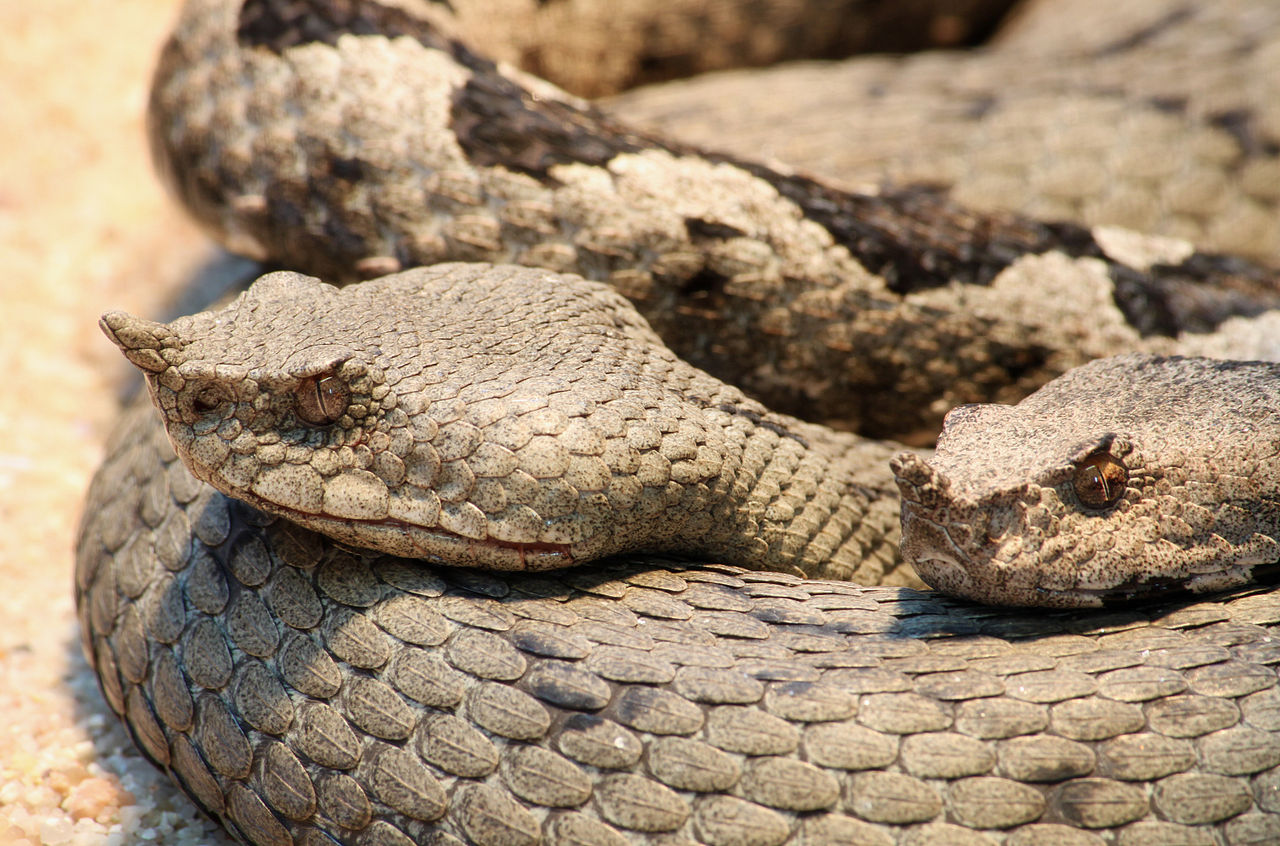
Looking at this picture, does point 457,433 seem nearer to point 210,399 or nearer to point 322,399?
point 322,399

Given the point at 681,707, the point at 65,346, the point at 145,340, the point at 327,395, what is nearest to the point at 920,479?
the point at 681,707

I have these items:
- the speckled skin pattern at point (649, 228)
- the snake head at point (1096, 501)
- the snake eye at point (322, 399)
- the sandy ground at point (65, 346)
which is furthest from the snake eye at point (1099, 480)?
the sandy ground at point (65, 346)

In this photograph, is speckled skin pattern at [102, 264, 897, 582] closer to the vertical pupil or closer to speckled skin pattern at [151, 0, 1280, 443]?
the vertical pupil

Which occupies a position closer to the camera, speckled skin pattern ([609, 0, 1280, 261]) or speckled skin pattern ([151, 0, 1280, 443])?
speckled skin pattern ([151, 0, 1280, 443])

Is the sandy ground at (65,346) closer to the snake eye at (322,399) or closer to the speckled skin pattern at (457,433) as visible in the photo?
the speckled skin pattern at (457,433)

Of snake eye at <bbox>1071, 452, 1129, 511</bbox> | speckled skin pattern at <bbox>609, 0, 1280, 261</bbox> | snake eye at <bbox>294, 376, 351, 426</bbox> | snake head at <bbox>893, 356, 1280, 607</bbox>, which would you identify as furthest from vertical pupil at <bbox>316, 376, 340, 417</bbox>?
speckled skin pattern at <bbox>609, 0, 1280, 261</bbox>

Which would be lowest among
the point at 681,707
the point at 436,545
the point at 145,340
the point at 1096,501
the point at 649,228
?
the point at 681,707
